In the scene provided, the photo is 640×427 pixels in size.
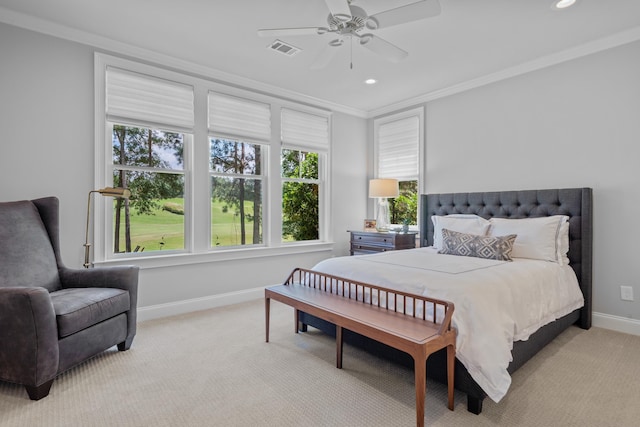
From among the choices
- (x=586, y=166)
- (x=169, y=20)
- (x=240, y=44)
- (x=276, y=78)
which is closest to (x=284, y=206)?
(x=276, y=78)

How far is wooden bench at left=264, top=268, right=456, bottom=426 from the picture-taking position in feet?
5.64

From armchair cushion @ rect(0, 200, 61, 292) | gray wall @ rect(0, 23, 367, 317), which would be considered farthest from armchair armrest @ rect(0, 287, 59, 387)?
gray wall @ rect(0, 23, 367, 317)

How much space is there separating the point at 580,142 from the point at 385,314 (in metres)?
2.75

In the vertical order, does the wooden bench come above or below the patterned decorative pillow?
below

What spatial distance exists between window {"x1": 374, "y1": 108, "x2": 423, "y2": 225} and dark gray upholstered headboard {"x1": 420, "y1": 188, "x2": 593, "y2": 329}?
604 millimetres

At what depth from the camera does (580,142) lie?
3293 millimetres

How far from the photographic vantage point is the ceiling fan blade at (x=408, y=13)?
2.07 meters

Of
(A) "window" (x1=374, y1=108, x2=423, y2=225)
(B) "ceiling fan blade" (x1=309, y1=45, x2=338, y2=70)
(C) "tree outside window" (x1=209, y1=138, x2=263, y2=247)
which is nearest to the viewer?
(B) "ceiling fan blade" (x1=309, y1=45, x2=338, y2=70)

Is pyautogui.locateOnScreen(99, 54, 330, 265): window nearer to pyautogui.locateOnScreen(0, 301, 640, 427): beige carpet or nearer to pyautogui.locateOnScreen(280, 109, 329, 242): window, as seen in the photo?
pyautogui.locateOnScreen(280, 109, 329, 242): window

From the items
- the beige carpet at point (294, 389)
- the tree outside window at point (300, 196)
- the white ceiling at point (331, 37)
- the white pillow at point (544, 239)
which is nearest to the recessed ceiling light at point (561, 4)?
the white ceiling at point (331, 37)

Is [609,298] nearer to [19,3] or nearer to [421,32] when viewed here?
[421,32]

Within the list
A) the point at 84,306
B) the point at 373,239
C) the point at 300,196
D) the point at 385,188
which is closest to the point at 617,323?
the point at 373,239

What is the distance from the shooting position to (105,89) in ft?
10.5

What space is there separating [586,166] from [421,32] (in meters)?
2.04
